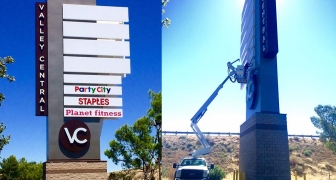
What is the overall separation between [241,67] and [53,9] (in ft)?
23.8

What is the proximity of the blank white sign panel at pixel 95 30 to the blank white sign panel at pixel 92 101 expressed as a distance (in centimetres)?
180

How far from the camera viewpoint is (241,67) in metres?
16.7

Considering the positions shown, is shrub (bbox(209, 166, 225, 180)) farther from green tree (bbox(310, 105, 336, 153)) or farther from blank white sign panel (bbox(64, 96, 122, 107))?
blank white sign panel (bbox(64, 96, 122, 107))

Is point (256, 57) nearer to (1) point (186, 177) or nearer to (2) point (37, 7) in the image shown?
(1) point (186, 177)

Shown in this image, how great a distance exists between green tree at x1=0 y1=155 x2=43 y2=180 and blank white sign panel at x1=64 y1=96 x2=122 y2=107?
12.6 meters

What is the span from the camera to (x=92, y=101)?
12.8 meters

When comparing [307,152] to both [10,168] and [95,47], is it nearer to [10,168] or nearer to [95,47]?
[10,168]

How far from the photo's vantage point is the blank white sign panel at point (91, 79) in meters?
12.7

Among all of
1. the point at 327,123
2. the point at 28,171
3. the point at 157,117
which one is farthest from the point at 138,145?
the point at 327,123

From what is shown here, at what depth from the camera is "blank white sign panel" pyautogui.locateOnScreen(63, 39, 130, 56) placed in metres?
12.8

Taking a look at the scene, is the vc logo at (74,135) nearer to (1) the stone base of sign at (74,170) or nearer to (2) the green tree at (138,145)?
(1) the stone base of sign at (74,170)

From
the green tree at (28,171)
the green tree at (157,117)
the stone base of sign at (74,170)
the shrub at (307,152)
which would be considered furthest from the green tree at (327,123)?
the stone base of sign at (74,170)

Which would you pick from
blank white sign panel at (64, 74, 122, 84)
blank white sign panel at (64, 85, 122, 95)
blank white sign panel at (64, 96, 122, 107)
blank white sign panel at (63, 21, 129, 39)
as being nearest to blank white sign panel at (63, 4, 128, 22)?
blank white sign panel at (63, 21, 129, 39)

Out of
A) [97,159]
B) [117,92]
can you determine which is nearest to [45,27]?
[117,92]
